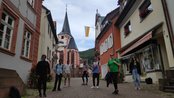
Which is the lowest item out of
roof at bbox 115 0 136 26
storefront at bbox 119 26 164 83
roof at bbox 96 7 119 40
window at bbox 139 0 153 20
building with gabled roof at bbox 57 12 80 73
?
storefront at bbox 119 26 164 83

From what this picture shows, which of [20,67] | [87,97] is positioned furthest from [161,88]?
[20,67]

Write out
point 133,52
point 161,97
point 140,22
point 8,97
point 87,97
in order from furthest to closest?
point 133,52, point 140,22, point 87,97, point 161,97, point 8,97

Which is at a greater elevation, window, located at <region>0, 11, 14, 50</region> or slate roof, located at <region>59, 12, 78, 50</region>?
slate roof, located at <region>59, 12, 78, 50</region>

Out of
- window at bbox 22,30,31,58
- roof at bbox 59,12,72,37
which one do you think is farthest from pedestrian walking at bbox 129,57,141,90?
roof at bbox 59,12,72,37

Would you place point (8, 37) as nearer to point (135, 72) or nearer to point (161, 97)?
point (135, 72)

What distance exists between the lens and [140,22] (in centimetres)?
1445

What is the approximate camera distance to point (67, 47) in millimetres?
86125

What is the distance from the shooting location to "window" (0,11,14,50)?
8938 millimetres

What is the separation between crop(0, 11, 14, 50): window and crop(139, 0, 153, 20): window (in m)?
8.91

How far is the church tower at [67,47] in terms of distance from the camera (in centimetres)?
8276

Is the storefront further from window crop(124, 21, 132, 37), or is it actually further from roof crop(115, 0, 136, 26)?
roof crop(115, 0, 136, 26)

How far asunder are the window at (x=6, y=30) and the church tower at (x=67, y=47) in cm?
7209

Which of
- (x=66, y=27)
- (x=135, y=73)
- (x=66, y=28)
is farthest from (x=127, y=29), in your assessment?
(x=66, y=27)

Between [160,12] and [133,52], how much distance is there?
6.70 meters
